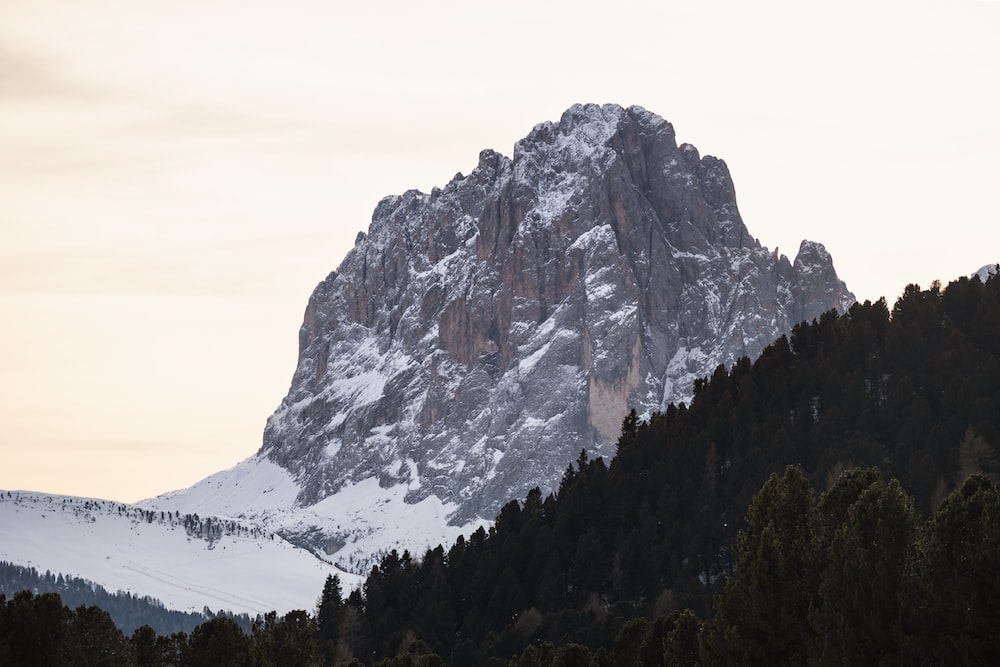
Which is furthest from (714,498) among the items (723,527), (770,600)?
(770,600)

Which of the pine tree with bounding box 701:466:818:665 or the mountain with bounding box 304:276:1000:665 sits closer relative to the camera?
the pine tree with bounding box 701:466:818:665

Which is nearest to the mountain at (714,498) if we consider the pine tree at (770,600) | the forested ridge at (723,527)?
the forested ridge at (723,527)

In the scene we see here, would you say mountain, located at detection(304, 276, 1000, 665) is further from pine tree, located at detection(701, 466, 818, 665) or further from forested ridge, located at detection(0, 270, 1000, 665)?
pine tree, located at detection(701, 466, 818, 665)

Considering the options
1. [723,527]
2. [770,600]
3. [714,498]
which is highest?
[714,498]

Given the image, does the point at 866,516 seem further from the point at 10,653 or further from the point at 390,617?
the point at 390,617

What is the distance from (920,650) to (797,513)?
1860 cm

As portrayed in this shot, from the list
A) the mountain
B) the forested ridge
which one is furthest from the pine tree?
the mountain

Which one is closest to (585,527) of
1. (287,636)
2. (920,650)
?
(287,636)

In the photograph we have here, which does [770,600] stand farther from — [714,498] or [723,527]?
[714,498]

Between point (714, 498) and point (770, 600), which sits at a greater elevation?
point (714, 498)

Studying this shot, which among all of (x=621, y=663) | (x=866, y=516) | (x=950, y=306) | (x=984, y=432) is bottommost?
(x=621, y=663)

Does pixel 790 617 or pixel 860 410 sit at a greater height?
pixel 860 410

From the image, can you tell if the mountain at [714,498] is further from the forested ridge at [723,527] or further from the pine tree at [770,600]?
the pine tree at [770,600]

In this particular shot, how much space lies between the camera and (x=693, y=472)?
195875 millimetres
